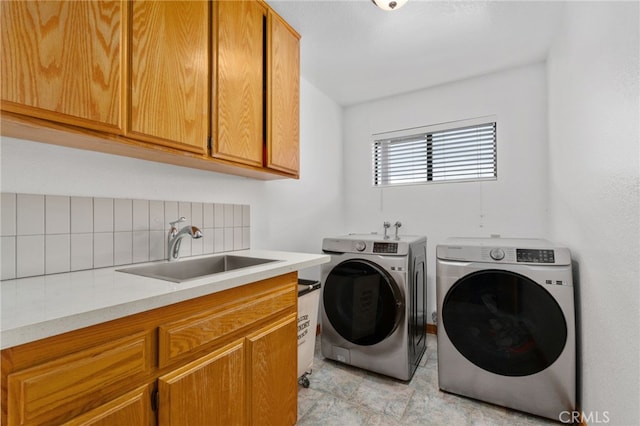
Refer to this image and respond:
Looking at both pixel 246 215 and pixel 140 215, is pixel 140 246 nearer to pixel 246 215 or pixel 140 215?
pixel 140 215

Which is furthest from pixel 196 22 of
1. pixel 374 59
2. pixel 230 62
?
pixel 374 59

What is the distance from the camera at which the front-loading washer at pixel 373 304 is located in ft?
6.50

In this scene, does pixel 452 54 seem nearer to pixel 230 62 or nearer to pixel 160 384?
pixel 230 62

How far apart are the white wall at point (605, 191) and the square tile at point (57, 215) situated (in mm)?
2077

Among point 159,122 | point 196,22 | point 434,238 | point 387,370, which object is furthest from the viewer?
point 434,238

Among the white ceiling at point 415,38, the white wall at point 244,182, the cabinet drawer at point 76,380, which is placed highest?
the white ceiling at point 415,38

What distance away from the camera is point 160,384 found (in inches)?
35.6

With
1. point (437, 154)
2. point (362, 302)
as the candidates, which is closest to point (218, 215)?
point (362, 302)

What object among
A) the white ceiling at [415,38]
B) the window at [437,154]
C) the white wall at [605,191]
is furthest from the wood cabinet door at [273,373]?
the window at [437,154]

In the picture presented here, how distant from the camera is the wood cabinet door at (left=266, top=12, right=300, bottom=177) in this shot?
1762 mm

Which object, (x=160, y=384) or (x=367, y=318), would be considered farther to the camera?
(x=367, y=318)

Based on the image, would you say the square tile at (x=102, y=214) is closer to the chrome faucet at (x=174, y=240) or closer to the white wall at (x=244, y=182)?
the white wall at (x=244, y=182)

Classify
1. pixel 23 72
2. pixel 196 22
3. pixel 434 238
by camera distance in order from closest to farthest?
1. pixel 23 72
2. pixel 196 22
3. pixel 434 238

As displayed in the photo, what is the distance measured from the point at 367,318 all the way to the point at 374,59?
195cm
